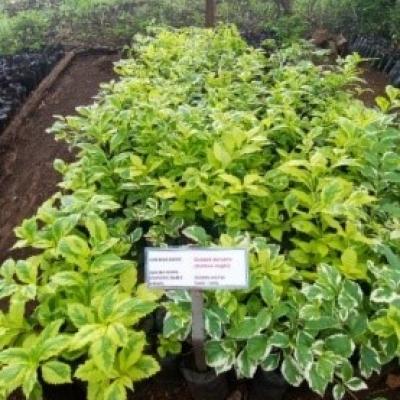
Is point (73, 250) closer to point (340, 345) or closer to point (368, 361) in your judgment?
point (340, 345)

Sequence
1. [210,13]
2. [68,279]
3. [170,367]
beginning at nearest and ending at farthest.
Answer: [68,279] < [170,367] < [210,13]

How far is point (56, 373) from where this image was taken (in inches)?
54.3

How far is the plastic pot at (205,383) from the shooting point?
1.71m

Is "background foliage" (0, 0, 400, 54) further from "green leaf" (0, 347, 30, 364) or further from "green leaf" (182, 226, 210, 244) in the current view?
Answer: "green leaf" (0, 347, 30, 364)

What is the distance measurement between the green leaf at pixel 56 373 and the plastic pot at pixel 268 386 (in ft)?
2.35

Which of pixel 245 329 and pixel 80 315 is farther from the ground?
pixel 80 315

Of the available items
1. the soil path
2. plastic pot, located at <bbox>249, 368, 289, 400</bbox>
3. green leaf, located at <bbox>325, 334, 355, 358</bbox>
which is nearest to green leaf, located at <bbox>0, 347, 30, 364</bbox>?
plastic pot, located at <bbox>249, 368, 289, 400</bbox>

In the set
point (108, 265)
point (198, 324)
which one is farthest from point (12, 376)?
point (198, 324)

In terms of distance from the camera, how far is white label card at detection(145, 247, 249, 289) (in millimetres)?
1385

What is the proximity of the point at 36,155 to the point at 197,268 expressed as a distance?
3276 millimetres

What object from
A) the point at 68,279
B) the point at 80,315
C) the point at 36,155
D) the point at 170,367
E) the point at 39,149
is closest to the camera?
the point at 80,315

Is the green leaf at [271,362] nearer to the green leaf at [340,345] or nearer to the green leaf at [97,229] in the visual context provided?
the green leaf at [340,345]

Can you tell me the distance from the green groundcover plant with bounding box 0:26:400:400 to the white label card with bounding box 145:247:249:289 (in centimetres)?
13

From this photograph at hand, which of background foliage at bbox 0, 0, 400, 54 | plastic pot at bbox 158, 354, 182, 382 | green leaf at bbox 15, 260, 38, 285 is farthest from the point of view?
→ background foliage at bbox 0, 0, 400, 54
